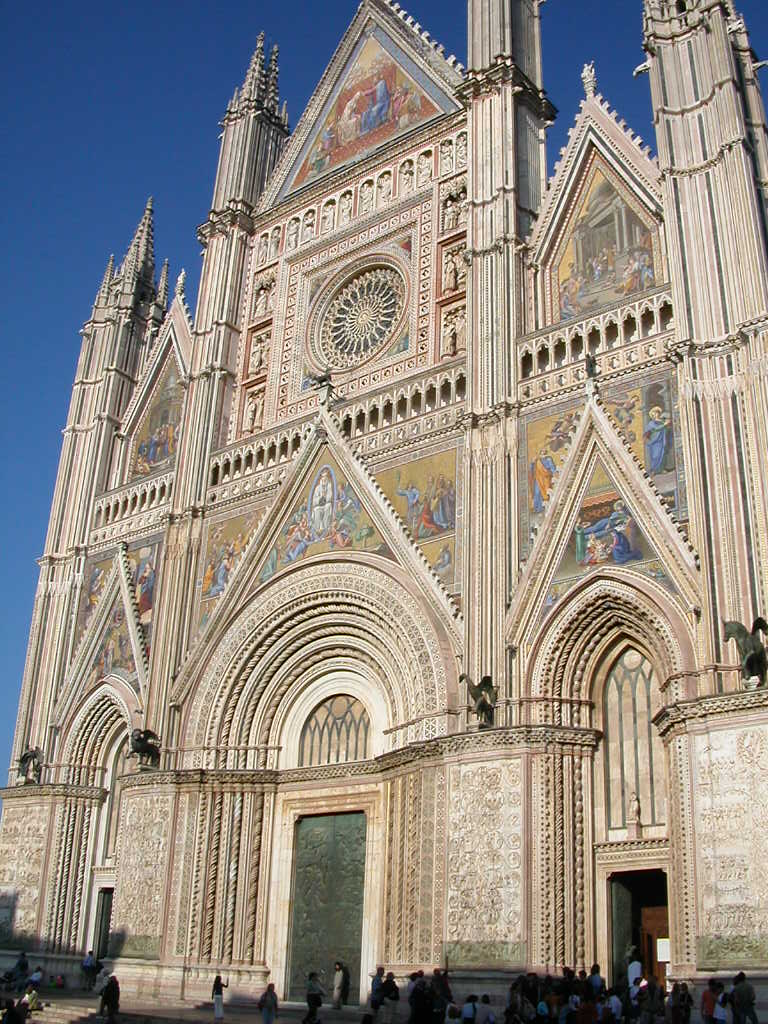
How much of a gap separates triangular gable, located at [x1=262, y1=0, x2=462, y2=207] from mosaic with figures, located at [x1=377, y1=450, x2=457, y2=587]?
8913 millimetres

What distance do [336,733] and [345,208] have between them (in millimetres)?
12325

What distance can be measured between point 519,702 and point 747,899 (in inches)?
183

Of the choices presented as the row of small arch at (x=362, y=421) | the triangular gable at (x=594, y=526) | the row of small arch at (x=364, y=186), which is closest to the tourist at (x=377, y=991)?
the triangular gable at (x=594, y=526)

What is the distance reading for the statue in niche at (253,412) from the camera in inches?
1014

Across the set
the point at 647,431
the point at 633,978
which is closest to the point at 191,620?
the point at 647,431

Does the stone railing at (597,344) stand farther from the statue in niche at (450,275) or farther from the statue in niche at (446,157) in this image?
the statue in niche at (446,157)

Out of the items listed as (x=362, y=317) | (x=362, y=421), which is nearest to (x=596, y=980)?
(x=362, y=421)

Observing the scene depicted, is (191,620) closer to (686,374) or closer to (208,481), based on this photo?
(208,481)

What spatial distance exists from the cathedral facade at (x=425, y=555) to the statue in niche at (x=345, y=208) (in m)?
0.12

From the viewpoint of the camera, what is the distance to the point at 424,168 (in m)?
25.3

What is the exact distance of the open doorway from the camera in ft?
53.7

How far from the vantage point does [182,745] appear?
883 inches

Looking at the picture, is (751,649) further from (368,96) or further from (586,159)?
(368,96)

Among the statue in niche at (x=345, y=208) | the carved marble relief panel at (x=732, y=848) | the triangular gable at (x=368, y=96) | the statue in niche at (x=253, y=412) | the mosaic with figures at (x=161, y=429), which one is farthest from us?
the mosaic with figures at (x=161, y=429)
